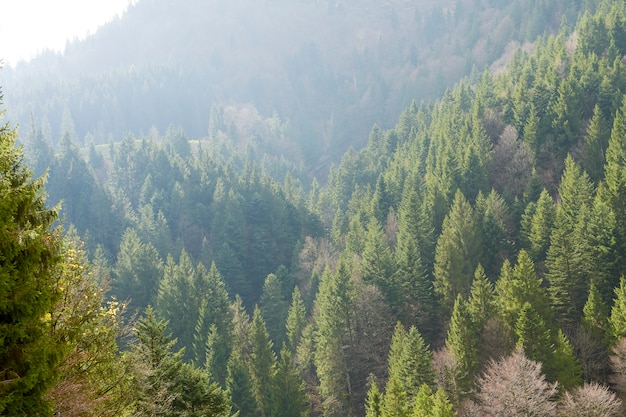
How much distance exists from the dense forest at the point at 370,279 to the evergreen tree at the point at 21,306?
0.03 m

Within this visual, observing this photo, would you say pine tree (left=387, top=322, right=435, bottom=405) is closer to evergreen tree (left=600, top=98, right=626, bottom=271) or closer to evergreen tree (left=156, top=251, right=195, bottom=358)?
evergreen tree (left=600, top=98, right=626, bottom=271)

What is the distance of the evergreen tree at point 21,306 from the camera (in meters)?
8.89

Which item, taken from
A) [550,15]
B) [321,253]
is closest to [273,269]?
[321,253]

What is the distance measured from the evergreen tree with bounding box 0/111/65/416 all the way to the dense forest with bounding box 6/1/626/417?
34mm

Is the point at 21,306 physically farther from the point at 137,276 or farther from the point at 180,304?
the point at 137,276

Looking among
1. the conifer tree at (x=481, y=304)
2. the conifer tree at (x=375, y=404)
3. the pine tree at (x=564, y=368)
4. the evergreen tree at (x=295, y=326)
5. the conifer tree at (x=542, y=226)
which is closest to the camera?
the conifer tree at (x=375, y=404)

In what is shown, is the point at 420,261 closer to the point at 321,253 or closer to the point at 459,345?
the point at 459,345

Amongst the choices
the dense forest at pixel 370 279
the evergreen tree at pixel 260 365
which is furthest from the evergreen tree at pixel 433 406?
the evergreen tree at pixel 260 365

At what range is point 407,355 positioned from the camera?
142 ft

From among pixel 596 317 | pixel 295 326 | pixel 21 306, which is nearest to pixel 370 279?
pixel 295 326

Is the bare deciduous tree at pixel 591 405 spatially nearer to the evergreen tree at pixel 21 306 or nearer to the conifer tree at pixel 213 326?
the conifer tree at pixel 213 326

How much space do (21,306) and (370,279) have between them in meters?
55.4

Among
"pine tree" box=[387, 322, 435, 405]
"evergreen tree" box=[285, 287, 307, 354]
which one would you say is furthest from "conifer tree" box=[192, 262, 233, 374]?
"pine tree" box=[387, 322, 435, 405]

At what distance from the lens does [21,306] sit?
29.9ft
